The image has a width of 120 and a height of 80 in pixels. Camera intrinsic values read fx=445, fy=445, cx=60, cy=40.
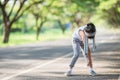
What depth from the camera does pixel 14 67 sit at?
1572cm

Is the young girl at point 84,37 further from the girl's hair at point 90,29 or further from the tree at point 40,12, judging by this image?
the tree at point 40,12

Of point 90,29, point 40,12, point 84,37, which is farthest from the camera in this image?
point 40,12

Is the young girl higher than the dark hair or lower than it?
lower

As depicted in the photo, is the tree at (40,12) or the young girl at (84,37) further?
the tree at (40,12)

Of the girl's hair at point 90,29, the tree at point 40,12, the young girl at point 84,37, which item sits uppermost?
the girl's hair at point 90,29

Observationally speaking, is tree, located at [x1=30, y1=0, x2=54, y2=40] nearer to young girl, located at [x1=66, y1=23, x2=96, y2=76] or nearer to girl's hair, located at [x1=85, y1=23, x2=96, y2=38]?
young girl, located at [x1=66, y1=23, x2=96, y2=76]

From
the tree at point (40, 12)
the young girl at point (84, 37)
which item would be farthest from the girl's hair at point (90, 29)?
the tree at point (40, 12)

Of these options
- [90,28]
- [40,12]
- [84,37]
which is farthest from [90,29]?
[40,12]

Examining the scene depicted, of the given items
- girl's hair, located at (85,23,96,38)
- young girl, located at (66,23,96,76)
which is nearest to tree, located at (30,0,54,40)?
young girl, located at (66,23,96,76)

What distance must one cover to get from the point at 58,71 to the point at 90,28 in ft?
8.82

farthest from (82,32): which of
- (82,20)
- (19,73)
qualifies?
(82,20)

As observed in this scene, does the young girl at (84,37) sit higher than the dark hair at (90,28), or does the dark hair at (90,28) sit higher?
the dark hair at (90,28)

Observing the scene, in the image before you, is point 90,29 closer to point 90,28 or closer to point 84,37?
point 90,28

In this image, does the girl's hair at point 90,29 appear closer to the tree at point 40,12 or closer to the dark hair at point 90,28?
the dark hair at point 90,28
